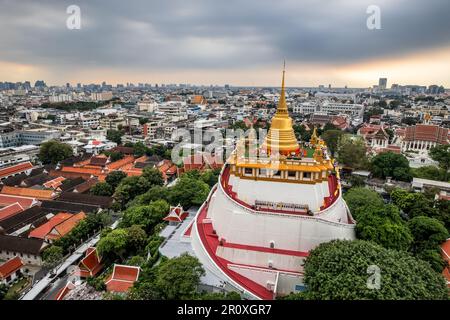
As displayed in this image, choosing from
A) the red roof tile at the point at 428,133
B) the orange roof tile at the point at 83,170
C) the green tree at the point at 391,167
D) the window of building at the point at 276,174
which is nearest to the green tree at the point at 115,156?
the orange roof tile at the point at 83,170

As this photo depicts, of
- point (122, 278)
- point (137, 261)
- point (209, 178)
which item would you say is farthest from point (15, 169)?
point (122, 278)

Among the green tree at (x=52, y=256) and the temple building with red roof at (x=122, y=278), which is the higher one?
the temple building with red roof at (x=122, y=278)

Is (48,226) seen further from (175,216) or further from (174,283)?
(174,283)

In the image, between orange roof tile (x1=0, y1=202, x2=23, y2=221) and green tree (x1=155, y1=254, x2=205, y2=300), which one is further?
orange roof tile (x1=0, y1=202, x2=23, y2=221)

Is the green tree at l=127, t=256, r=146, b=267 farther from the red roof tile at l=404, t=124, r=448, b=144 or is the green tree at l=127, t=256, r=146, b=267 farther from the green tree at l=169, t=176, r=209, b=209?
the red roof tile at l=404, t=124, r=448, b=144

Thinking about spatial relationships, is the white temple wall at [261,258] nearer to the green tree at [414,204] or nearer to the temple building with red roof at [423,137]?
the green tree at [414,204]

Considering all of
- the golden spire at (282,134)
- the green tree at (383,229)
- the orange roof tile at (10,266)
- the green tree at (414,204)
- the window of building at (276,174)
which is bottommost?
the orange roof tile at (10,266)

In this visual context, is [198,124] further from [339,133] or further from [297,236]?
[297,236]

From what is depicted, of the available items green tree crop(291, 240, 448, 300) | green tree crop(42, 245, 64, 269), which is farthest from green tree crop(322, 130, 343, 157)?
green tree crop(42, 245, 64, 269)
